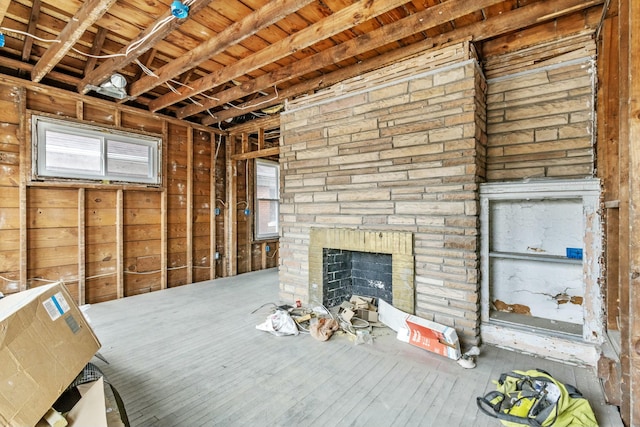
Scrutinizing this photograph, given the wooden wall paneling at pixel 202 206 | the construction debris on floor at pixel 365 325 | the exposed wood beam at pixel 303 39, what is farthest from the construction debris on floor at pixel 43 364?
the wooden wall paneling at pixel 202 206

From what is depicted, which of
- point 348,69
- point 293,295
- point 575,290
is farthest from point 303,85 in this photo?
point 575,290

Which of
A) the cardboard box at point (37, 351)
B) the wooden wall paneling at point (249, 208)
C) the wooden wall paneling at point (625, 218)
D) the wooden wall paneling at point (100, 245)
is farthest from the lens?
the wooden wall paneling at point (249, 208)

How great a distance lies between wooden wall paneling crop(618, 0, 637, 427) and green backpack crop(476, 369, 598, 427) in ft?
0.69

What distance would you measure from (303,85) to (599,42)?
2753 millimetres

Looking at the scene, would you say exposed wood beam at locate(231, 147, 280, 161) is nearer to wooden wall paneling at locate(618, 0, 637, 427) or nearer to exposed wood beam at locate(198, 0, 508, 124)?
exposed wood beam at locate(198, 0, 508, 124)

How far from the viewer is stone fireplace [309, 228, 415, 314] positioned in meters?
2.83

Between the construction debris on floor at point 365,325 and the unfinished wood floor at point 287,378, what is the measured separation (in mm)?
72

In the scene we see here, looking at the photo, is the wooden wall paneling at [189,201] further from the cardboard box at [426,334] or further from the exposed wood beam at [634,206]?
the exposed wood beam at [634,206]

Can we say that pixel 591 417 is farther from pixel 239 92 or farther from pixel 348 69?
pixel 239 92

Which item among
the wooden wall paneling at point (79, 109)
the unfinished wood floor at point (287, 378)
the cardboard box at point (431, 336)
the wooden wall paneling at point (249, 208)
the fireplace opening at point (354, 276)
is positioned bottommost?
the unfinished wood floor at point (287, 378)

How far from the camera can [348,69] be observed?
10.8 feet

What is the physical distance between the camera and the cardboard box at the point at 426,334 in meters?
2.37

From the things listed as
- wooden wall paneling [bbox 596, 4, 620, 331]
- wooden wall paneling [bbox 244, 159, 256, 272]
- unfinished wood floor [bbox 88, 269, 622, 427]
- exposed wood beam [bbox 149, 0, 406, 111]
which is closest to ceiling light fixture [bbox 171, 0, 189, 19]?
exposed wood beam [bbox 149, 0, 406, 111]

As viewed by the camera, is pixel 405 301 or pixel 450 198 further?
pixel 405 301
